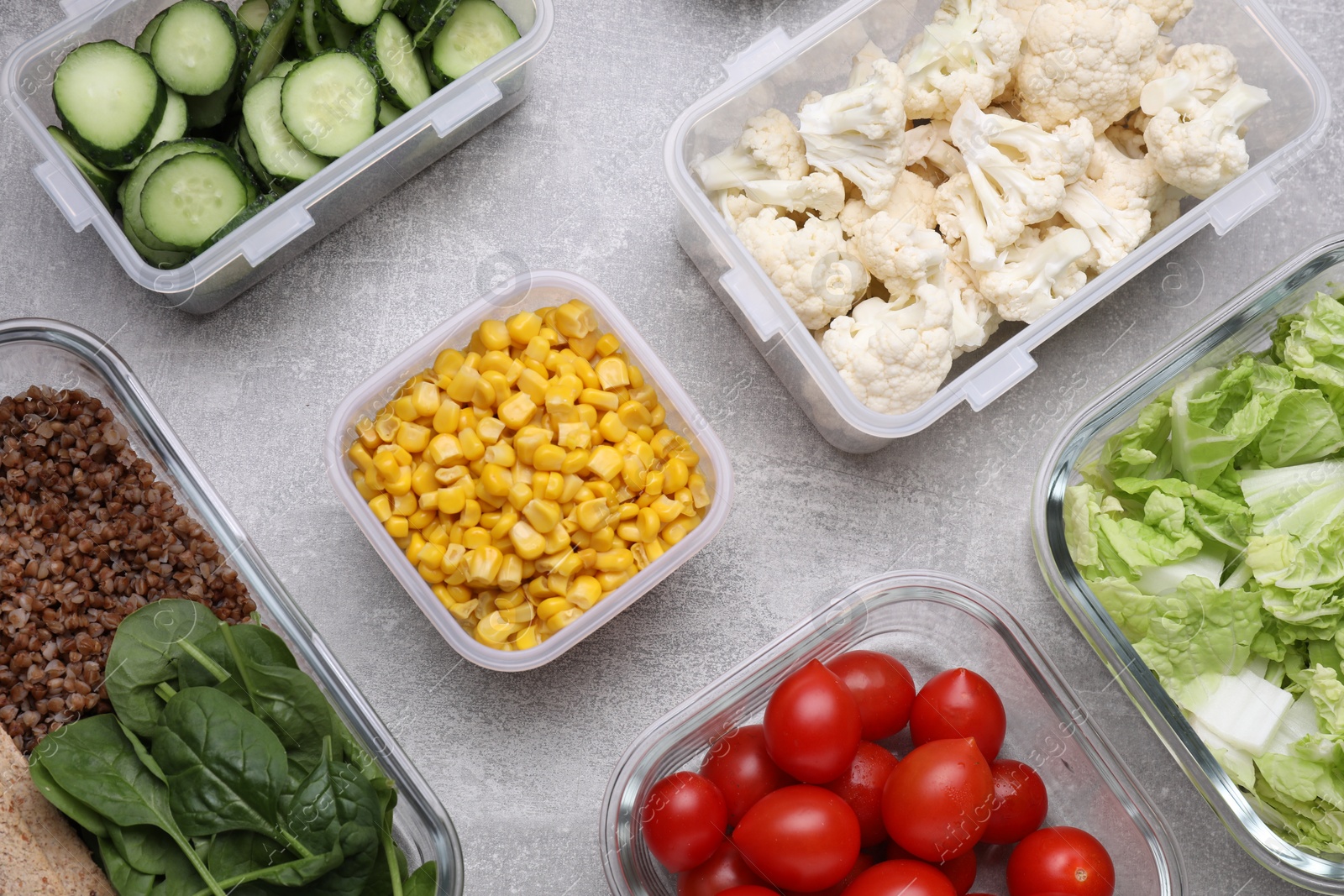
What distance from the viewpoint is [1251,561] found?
1814mm

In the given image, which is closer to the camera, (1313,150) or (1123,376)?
(1123,376)

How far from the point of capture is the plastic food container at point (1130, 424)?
5.81 feet

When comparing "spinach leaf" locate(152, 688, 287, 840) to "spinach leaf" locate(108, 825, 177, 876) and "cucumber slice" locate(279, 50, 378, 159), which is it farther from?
"cucumber slice" locate(279, 50, 378, 159)

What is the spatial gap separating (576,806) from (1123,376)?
1.24 metres

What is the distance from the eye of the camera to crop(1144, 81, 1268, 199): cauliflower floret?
70.6 inches

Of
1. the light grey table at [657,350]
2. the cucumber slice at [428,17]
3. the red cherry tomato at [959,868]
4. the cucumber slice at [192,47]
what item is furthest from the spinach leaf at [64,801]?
the cucumber slice at [428,17]

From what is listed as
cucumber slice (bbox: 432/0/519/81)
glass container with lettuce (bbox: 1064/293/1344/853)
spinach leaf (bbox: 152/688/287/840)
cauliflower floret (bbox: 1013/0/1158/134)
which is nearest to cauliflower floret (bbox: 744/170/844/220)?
cauliflower floret (bbox: 1013/0/1158/134)

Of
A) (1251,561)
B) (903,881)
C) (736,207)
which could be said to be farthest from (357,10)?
(1251,561)

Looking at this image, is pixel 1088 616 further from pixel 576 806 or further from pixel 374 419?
pixel 374 419

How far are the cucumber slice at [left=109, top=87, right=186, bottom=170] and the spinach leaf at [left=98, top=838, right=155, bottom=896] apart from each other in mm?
1132

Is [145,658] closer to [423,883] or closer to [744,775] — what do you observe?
[423,883]

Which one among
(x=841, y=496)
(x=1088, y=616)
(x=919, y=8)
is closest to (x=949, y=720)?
(x=1088, y=616)

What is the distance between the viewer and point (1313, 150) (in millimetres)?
2074

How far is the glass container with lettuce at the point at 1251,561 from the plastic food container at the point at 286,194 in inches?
49.4
